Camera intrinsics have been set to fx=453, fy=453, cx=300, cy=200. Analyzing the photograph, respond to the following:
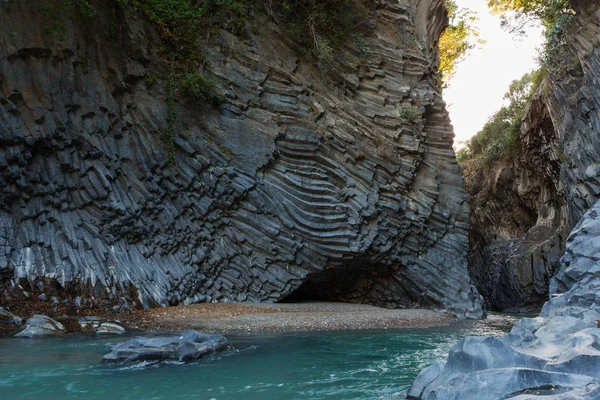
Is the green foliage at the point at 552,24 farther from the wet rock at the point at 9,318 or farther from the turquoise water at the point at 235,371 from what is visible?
the wet rock at the point at 9,318

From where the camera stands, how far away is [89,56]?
14.5 meters

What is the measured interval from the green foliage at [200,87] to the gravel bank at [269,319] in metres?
7.47

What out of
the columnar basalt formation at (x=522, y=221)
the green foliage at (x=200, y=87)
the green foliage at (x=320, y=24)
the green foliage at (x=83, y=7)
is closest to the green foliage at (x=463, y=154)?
→ the columnar basalt formation at (x=522, y=221)

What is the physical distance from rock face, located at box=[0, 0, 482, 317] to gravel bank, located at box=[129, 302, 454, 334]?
112 centimetres

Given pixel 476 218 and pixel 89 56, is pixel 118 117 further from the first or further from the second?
pixel 476 218

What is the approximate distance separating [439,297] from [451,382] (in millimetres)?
14668

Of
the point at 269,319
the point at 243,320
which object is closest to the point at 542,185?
the point at 269,319

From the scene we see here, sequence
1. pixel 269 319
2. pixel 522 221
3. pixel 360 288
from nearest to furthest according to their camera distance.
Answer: pixel 269 319
pixel 360 288
pixel 522 221

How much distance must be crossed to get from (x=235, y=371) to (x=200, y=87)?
462 inches

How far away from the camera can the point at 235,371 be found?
705 centimetres

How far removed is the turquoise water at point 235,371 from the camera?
Answer: 581 centimetres

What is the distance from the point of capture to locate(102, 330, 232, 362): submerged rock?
24.3ft

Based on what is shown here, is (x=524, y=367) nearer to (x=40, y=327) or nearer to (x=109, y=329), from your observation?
(x=109, y=329)

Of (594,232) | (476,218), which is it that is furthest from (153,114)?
(476,218)
